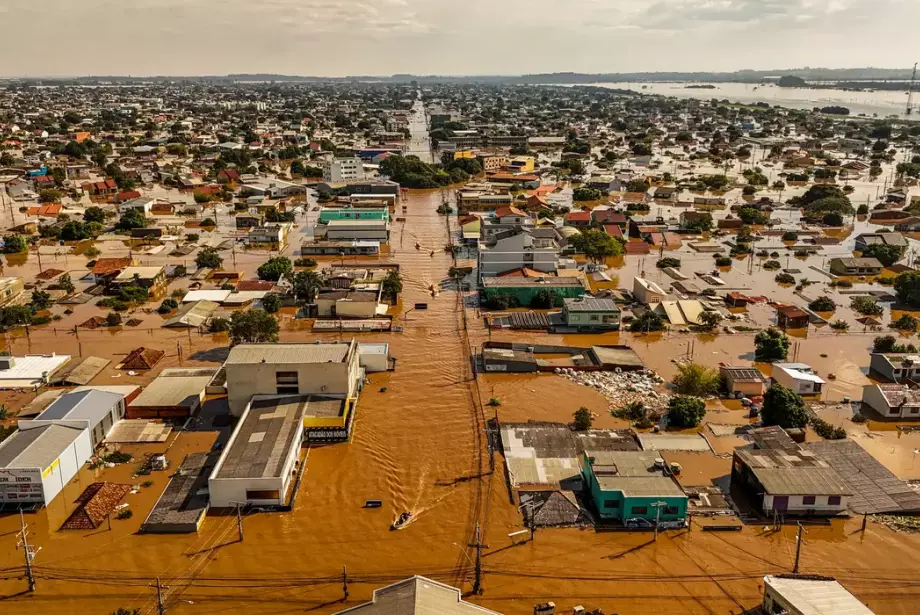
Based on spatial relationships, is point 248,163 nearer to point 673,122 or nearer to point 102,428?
point 102,428

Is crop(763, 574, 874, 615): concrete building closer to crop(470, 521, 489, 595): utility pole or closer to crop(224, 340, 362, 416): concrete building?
crop(470, 521, 489, 595): utility pole

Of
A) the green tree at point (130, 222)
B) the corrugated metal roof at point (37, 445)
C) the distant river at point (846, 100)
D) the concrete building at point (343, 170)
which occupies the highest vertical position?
the distant river at point (846, 100)

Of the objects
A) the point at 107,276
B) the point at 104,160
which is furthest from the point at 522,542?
Answer: the point at 104,160

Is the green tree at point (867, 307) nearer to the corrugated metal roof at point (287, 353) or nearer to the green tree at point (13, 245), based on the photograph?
the corrugated metal roof at point (287, 353)

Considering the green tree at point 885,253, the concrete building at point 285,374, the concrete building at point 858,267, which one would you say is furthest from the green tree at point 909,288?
the concrete building at point 285,374

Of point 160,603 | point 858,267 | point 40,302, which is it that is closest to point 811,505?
point 160,603

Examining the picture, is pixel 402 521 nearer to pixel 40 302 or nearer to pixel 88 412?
pixel 88 412
